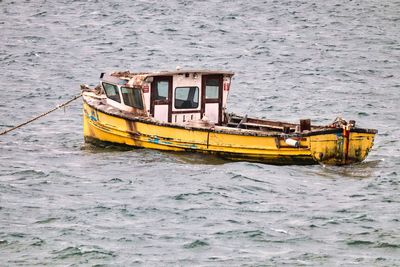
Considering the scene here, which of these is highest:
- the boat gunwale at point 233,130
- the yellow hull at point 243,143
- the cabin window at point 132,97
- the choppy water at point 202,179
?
the cabin window at point 132,97

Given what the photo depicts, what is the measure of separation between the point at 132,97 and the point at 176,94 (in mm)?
1385

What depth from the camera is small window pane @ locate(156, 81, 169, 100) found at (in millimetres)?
32500

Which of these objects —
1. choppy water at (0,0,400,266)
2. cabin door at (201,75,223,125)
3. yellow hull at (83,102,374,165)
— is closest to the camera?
choppy water at (0,0,400,266)

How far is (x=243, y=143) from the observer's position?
30.8 metres

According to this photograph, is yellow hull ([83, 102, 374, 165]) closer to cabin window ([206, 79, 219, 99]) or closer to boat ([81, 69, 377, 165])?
boat ([81, 69, 377, 165])

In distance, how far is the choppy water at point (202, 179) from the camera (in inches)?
952

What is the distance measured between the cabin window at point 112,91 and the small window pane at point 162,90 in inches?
64.3

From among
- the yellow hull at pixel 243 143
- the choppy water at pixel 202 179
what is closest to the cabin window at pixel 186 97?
the yellow hull at pixel 243 143

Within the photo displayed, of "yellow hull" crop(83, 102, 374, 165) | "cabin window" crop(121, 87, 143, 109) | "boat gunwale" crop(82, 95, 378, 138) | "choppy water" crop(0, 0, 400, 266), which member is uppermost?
"cabin window" crop(121, 87, 143, 109)

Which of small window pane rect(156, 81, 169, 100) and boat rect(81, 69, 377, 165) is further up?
small window pane rect(156, 81, 169, 100)

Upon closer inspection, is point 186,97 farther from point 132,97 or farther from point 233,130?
point 233,130

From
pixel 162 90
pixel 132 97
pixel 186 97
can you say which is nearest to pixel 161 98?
pixel 162 90

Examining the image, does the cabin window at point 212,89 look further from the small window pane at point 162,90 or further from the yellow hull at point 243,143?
the yellow hull at point 243,143

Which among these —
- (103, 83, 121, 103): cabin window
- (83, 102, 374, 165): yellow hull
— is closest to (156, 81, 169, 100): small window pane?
(83, 102, 374, 165): yellow hull
